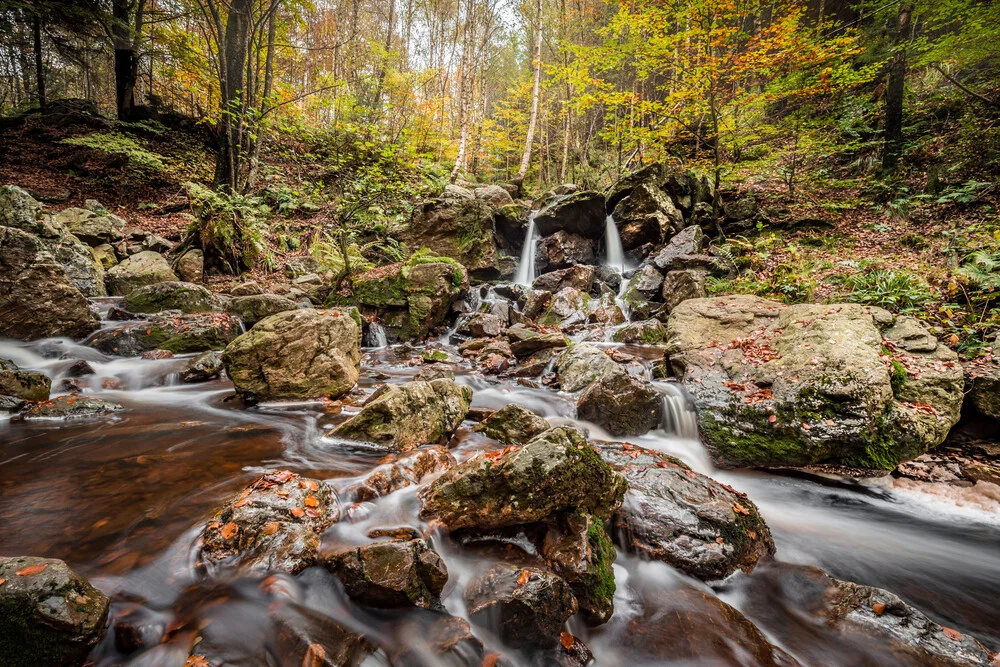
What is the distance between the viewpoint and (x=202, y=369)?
19.0ft

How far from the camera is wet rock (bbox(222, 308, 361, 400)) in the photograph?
495 cm

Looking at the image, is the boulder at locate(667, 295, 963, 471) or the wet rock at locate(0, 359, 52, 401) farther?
the wet rock at locate(0, 359, 52, 401)

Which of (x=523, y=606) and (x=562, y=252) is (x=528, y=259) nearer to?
(x=562, y=252)

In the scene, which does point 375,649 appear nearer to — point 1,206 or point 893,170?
point 1,206

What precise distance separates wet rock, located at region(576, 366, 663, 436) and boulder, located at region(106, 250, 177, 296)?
9217mm

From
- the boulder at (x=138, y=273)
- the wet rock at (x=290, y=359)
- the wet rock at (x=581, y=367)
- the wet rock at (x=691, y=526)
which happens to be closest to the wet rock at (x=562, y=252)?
the wet rock at (x=581, y=367)

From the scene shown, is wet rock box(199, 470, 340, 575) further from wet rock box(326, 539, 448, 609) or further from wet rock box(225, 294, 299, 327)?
wet rock box(225, 294, 299, 327)

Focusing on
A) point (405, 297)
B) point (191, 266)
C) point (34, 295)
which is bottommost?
point (34, 295)

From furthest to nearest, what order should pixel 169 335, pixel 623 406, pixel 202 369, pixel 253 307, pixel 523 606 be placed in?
pixel 253 307 < pixel 169 335 < pixel 202 369 < pixel 623 406 < pixel 523 606

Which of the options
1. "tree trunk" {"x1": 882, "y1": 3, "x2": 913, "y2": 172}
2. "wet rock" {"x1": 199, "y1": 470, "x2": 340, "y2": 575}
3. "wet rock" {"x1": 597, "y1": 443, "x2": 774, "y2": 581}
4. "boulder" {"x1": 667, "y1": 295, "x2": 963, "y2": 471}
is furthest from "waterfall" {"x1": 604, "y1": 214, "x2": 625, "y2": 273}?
"wet rock" {"x1": 199, "y1": 470, "x2": 340, "y2": 575}

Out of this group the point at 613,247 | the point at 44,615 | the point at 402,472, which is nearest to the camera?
the point at 44,615

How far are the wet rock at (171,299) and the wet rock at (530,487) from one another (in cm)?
725

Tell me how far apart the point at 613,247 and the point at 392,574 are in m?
12.2

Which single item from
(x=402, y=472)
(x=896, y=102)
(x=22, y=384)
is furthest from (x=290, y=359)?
(x=896, y=102)
